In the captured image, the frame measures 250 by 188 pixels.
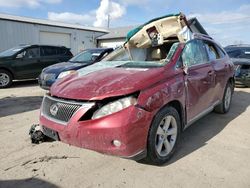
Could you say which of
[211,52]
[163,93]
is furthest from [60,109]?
[211,52]

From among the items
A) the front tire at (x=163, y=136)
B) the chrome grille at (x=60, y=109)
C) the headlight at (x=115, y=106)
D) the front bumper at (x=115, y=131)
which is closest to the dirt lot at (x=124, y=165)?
the front tire at (x=163, y=136)

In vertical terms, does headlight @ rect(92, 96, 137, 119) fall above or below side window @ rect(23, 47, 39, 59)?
below

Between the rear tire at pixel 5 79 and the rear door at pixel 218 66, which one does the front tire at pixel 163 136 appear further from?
the rear tire at pixel 5 79

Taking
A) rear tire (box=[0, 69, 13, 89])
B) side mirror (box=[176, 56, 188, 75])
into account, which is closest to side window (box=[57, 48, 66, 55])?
rear tire (box=[0, 69, 13, 89])

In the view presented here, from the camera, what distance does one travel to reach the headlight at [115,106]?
2.87 m

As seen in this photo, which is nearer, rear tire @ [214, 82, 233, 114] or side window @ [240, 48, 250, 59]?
rear tire @ [214, 82, 233, 114]

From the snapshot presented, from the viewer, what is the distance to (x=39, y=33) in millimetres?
22219

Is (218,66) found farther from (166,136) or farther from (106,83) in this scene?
(106,83)

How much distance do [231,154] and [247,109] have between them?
3.10 metres

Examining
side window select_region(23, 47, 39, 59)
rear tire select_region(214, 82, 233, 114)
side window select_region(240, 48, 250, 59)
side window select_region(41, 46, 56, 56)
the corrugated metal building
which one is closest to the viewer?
rear tire select_region(214, 82, 233, 114)

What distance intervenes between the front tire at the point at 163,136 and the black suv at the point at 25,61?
8.41 meters

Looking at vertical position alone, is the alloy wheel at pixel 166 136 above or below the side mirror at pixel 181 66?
below

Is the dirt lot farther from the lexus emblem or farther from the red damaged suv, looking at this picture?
the lexus emblem

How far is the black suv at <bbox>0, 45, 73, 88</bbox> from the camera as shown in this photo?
1013 cm
